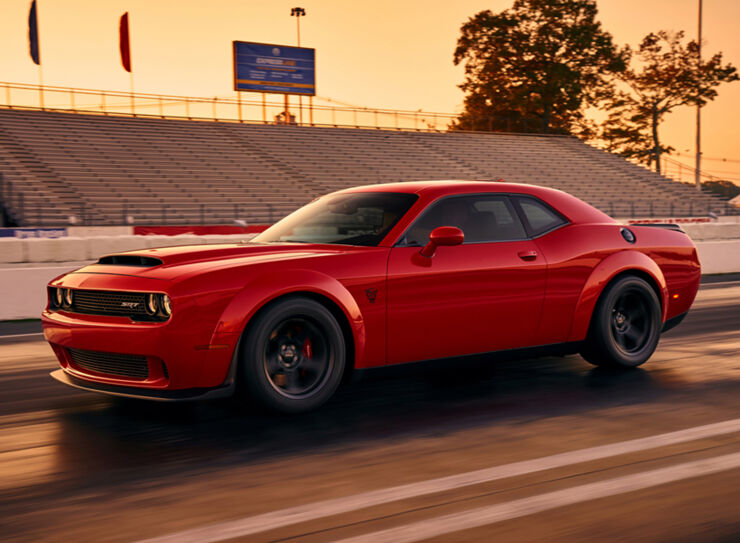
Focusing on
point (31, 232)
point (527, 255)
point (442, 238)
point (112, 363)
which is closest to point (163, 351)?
point (112, 363)

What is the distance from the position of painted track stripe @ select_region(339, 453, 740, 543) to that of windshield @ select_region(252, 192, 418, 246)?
7.83 feet

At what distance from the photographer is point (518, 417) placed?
5457 millimetres

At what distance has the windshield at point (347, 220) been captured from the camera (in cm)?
597

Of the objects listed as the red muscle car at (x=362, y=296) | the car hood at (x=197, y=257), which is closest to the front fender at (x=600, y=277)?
the red muscle car at (x=362, y=296)

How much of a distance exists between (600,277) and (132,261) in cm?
348

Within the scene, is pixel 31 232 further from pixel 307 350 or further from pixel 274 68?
pixel 274 68

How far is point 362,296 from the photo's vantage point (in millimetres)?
5516

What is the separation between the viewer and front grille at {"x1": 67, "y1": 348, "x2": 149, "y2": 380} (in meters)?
5.05

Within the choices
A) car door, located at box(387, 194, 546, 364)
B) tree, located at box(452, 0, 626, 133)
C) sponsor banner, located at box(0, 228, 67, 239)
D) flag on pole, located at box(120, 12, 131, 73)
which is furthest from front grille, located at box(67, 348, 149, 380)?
tree, located at box(452, 0, 626, 133)

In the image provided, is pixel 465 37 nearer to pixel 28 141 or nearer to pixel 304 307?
pixel 28 141

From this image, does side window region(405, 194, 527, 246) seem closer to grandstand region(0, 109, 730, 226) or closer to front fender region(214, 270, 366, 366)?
front fender region(214, 270, 366, 366)

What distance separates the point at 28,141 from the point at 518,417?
94.1ft

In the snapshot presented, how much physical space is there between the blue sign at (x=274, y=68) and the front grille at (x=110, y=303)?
3778cm

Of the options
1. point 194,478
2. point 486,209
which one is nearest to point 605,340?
point 486,209
